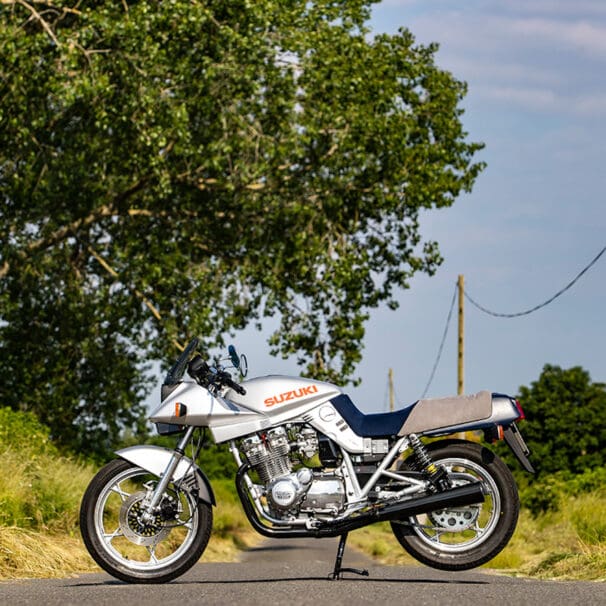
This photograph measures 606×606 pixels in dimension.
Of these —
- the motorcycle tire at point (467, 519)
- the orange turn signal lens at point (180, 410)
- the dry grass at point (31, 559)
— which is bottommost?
the dry grass at point (31, 559)

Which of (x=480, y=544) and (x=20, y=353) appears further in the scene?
(x=20, y=353)

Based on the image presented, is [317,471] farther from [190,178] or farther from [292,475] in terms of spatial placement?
[190,178]

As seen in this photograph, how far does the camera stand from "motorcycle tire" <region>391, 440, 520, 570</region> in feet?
25.6

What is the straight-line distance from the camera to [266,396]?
773 centimetres

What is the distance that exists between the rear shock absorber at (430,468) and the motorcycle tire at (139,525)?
147 centimetres

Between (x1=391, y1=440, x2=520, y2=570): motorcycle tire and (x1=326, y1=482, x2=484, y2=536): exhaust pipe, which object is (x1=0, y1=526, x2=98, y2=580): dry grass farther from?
(x1=391, y1=440, x2=520, y2=570): motorcycle tire

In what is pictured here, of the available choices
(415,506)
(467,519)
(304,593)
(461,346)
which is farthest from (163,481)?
(461,346)

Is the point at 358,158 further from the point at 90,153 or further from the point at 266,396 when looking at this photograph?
the point at 266,396

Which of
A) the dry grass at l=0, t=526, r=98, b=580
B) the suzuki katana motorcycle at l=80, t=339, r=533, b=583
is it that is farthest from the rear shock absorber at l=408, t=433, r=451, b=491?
the dry grass at l=0, t=526, r=98, b=580

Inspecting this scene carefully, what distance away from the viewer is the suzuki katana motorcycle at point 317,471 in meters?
7.72

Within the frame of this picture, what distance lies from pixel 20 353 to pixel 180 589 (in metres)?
17.0

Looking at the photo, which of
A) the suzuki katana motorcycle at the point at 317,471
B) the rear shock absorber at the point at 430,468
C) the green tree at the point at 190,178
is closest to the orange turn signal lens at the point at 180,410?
the suzuki katana motorcycle at the point at 317,471

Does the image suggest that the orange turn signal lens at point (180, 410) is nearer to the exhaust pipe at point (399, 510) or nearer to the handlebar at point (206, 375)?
the handlebar at point (206, 375)

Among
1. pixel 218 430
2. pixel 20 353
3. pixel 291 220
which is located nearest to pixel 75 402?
pixel 20 353
